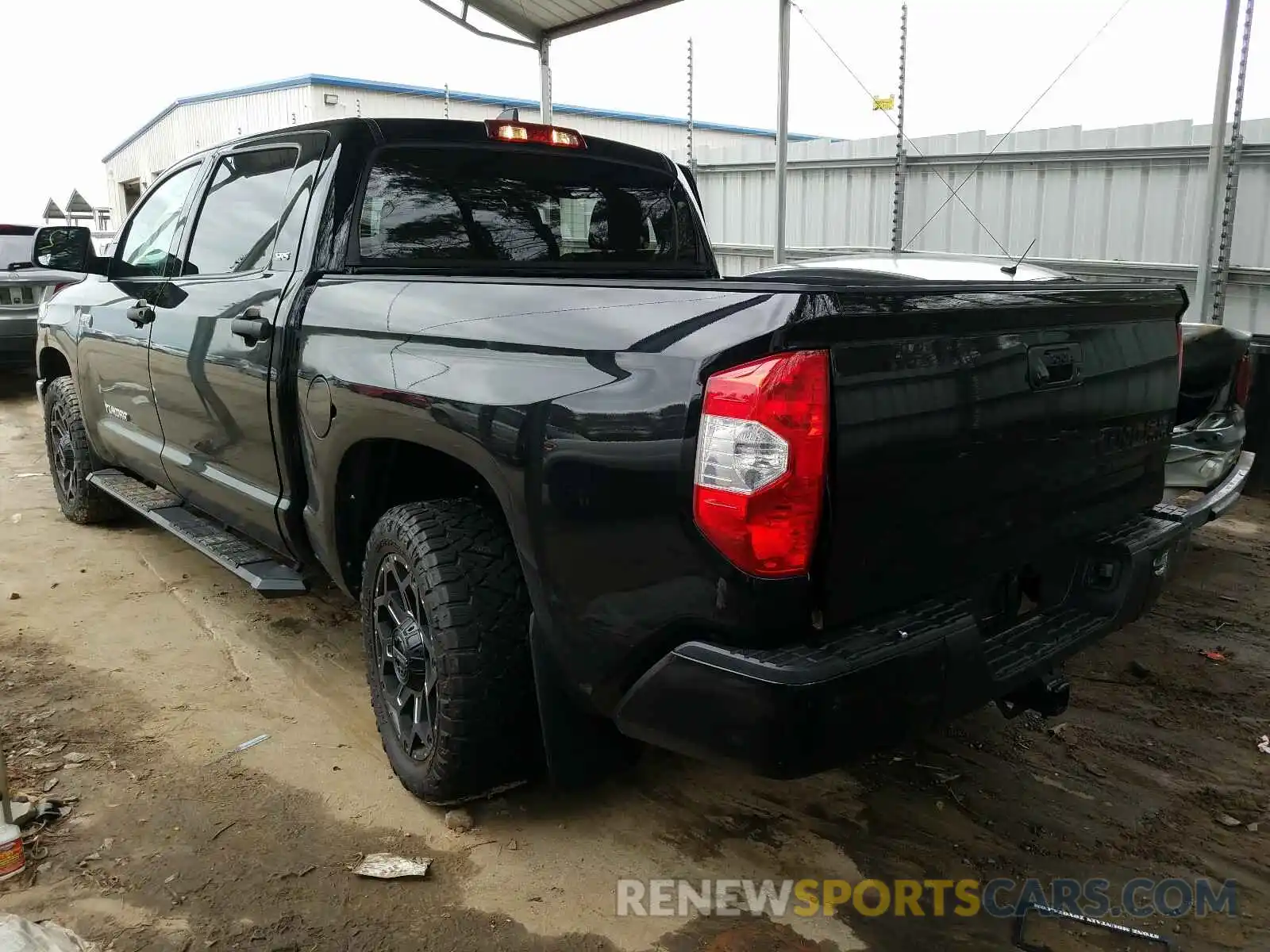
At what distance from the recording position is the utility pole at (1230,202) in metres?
6.96

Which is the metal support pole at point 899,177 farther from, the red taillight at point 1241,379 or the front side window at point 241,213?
the front side window at point 241,213

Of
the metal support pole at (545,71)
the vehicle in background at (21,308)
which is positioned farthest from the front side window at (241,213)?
the vehicle in background at (21,308)

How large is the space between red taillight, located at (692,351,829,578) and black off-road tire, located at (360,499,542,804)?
32.3 inches

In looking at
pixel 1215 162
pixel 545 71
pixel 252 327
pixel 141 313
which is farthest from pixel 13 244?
pixel 1215 162

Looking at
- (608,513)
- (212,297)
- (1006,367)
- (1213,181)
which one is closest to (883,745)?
(608,513)

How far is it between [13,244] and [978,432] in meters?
11.7

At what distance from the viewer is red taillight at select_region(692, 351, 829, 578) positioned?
1.90 m

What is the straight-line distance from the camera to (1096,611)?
2.65 m

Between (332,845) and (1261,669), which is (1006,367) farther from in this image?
(1261,669)

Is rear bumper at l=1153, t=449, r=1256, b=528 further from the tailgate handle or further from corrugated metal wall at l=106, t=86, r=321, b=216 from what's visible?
corrugated metal wall at l=106, t=86, r=321, b=216

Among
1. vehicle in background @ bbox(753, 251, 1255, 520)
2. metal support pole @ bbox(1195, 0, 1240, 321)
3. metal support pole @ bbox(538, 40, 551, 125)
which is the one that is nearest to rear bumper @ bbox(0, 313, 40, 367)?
metal support pole @ bbox(538, 40, 551, 125)

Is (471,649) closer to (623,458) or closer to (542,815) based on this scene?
(542,815)

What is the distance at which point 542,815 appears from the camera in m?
2.88

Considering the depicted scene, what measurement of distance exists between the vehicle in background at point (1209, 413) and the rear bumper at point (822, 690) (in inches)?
102
